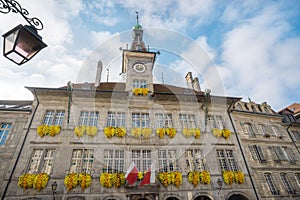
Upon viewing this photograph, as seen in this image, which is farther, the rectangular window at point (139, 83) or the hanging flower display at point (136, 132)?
the rectangular window at point (139, 83)

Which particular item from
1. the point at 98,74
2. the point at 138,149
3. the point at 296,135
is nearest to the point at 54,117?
the point at 98,74

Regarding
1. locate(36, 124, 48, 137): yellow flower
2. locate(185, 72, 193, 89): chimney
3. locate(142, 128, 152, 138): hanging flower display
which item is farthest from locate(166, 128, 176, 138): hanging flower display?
locate(185, 72, 193, 89): chimney

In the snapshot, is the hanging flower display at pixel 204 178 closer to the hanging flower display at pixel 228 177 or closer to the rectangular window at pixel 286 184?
the hanging flower display at pixel 228 177

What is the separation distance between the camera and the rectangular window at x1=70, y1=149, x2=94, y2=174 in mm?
11891

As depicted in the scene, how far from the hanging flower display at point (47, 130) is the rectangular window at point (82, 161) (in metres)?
2.09

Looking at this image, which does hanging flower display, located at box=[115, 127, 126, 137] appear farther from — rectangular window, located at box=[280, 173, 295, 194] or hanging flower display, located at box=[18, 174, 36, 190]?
rectangular window, located at box=[280, 173, 295, 194]

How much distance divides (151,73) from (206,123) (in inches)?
298

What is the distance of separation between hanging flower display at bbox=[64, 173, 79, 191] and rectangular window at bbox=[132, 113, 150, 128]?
5.67m

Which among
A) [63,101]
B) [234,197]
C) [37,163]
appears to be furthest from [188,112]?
[37,163]

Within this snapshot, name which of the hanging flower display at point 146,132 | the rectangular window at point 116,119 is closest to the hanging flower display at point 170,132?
the hanging flower display at point 146,132

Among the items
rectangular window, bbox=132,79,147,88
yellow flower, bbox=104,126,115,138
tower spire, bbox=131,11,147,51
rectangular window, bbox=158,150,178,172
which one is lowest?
rectangular window, bbox=158,150,178,172

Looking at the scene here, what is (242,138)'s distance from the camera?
16453 millimetres

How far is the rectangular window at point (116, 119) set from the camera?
46.4 ft

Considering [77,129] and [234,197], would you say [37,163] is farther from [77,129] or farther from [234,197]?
[234,197]
